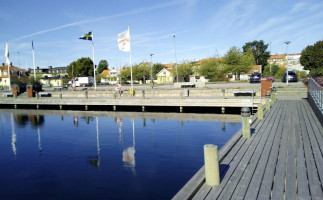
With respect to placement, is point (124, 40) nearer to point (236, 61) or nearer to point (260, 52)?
point (236, 61)

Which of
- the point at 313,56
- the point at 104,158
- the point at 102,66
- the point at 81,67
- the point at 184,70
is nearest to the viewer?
the point at 104,158

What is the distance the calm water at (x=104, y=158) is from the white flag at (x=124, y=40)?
11356 mm

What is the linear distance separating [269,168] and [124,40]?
25436 millimetres

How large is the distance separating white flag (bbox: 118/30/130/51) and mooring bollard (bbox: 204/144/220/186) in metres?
25.3

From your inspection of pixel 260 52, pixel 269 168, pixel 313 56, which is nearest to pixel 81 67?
pixel 260 52

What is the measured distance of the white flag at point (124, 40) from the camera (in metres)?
29.0

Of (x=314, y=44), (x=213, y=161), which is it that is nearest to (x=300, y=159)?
(x=213, y=161)

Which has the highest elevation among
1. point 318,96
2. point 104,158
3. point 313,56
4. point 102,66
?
point 102,66

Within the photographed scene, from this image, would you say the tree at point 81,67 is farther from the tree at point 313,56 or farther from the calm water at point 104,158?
the calm water at point 104,158

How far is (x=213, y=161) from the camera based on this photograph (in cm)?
543

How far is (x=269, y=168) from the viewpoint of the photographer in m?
6.44

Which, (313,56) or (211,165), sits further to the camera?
(313,56)

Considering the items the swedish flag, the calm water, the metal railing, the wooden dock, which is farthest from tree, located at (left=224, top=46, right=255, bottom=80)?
the wooden dock

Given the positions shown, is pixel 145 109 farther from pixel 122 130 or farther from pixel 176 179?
pixel 176 179
